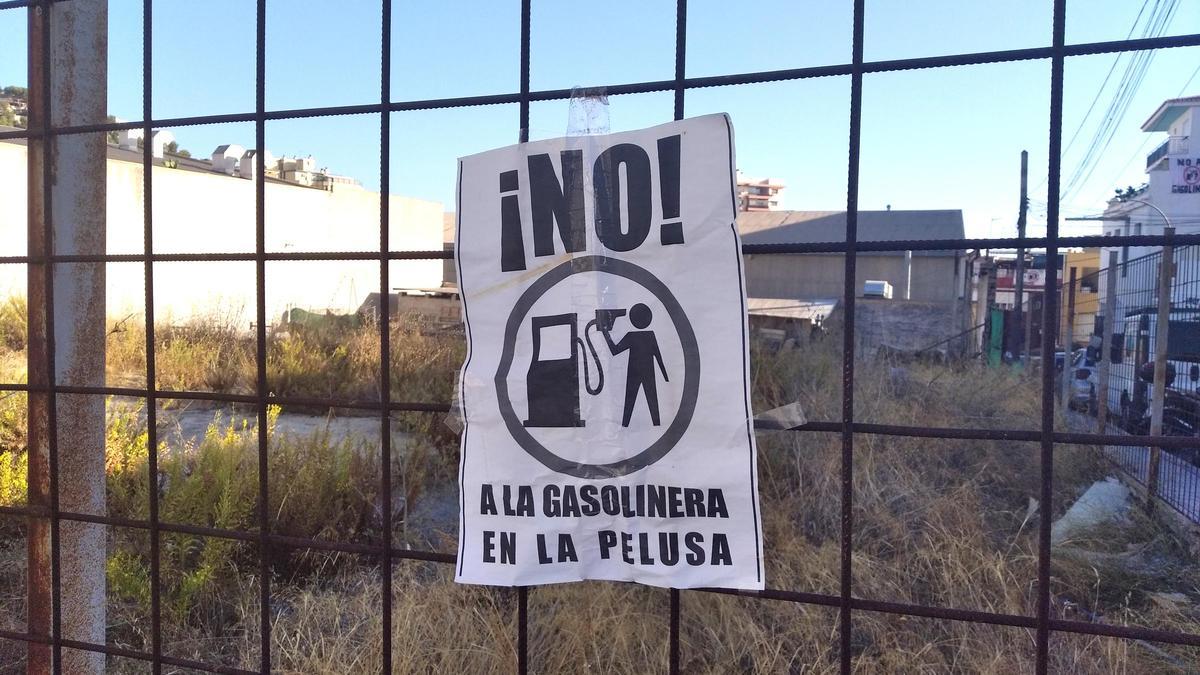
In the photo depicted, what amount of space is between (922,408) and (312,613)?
5.60m

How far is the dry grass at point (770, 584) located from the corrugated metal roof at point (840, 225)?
16603mm

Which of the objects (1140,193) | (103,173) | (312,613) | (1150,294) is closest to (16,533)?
(312,613)

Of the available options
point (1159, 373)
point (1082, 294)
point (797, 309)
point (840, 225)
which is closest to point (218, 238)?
point (797, 309)

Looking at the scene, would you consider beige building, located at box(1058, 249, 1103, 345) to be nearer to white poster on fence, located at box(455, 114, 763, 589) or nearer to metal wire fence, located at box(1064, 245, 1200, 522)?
metal wire fence, located at box(1064, 245, 1200, 522)

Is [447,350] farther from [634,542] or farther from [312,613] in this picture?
[634,542]

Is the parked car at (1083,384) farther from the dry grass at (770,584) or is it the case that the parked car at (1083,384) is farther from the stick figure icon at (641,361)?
the stick figure icon at (641,361)

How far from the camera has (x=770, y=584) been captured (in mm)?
3977

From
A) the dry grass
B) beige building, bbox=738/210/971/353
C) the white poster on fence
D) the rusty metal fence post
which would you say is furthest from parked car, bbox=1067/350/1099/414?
the white poster on fence

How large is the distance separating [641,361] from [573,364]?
152 mm

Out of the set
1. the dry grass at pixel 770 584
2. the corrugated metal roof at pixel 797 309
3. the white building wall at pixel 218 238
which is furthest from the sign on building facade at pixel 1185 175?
the white building wall at pixel 218 238

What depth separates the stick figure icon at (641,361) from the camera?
67.8 inches

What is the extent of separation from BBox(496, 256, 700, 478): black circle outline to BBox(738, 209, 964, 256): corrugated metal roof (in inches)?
801

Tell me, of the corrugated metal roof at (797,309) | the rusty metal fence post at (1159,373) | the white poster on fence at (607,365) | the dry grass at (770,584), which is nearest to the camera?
the white poster on fence at (607,365)

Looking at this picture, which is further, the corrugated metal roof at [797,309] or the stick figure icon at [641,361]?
the corrugated metal roof at [797,309]
